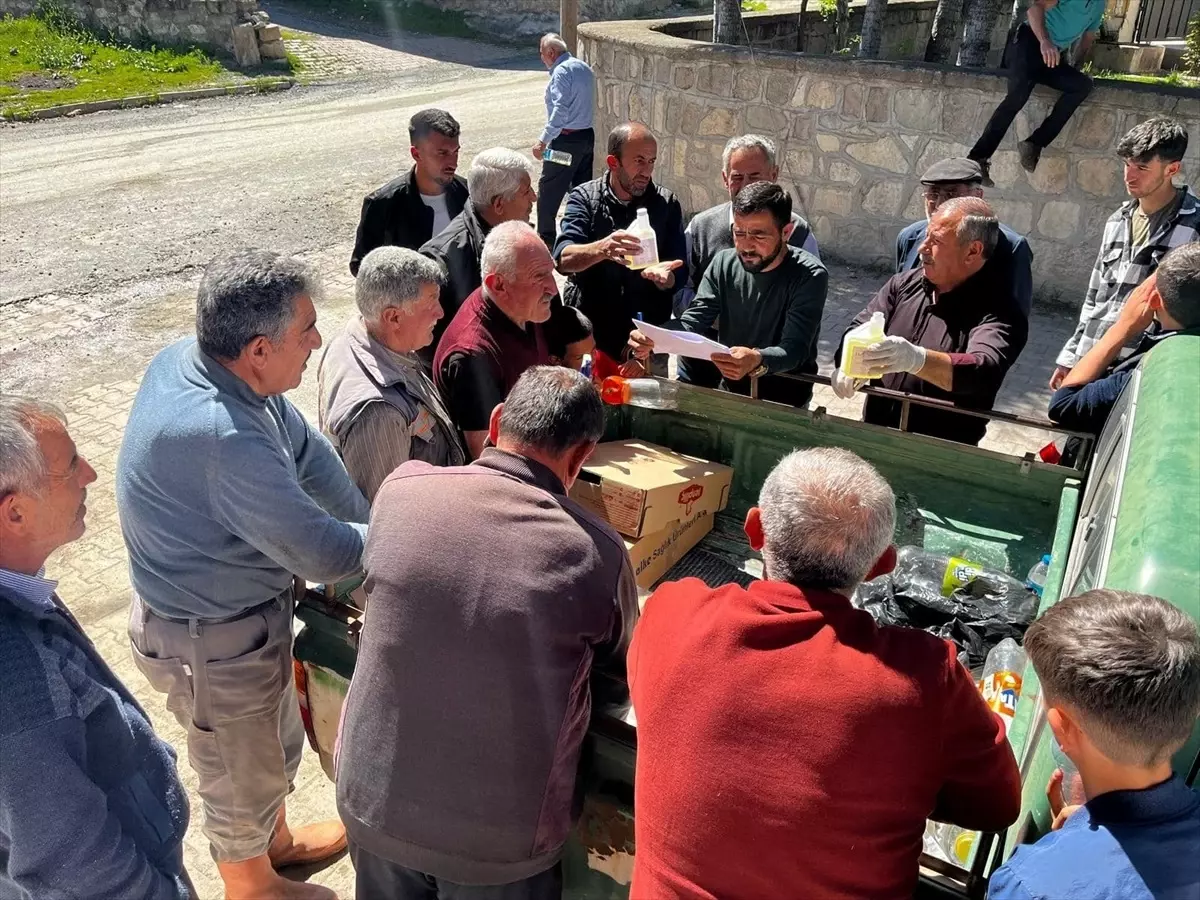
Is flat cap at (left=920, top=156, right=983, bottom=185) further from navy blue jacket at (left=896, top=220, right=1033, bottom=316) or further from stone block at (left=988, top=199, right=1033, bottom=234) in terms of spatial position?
stone block at (left=988, top=199, right=1033, bottom=234)

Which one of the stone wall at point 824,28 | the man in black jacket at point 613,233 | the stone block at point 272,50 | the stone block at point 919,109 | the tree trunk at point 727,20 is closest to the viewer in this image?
the man in black jacket at point 613,233

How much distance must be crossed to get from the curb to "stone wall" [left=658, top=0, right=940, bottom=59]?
415 inches

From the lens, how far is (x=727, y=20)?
9500mm

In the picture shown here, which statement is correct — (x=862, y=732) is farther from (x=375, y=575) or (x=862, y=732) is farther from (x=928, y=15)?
(x=928, y=15)

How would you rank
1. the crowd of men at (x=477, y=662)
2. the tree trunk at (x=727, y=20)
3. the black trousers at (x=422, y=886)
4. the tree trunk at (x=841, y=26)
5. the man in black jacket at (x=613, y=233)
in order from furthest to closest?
the tree trunk at (x=841, y=26) → the tree trunk at (x=727, y=20) → the man in black jacket at (x=613, y=233) → the black trousers at (x=422, y=886) → the crowd of men at (x=477, y=662)

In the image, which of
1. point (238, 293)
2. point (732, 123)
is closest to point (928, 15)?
point (732, 123)

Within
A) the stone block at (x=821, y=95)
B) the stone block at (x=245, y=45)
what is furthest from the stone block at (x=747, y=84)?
the stone block at (x=245, y=45)

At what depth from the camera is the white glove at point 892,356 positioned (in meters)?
3.25

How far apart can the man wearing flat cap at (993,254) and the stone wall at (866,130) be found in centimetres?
332

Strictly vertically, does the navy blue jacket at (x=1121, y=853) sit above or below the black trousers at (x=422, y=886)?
above

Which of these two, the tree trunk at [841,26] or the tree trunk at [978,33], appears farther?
the tree trunk at [841,26]

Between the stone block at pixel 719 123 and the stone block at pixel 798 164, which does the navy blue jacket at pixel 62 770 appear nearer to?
the stone block at pixel 798 164

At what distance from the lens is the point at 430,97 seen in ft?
58.1

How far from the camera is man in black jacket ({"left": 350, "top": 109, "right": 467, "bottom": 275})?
481cm
